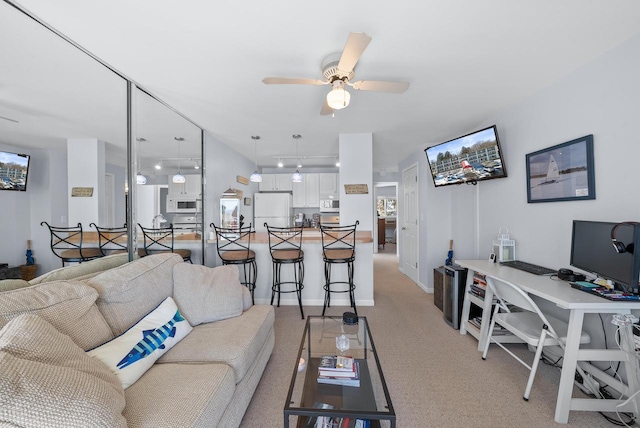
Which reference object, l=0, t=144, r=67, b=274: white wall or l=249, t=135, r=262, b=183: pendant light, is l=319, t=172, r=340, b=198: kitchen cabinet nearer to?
l=249, t=135, r=262, b=183: pendant light

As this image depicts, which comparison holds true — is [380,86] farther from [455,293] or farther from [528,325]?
[455,293]

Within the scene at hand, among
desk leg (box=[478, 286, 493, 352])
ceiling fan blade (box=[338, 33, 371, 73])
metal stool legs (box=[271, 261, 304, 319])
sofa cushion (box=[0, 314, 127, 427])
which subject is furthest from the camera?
metal stool legs (box=[271, 261, 304, 319])

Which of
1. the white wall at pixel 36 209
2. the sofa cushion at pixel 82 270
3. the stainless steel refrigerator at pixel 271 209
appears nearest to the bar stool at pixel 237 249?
the sofa cushion at pixel 82 270

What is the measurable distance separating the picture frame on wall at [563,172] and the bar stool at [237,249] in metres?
3.01

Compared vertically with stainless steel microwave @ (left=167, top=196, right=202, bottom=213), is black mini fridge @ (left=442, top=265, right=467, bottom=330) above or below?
below

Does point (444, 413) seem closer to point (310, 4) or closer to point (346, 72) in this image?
point (346, 72)

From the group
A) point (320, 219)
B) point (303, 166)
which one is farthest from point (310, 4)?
point (320, 219)

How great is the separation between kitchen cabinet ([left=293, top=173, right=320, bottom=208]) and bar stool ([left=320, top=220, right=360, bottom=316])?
9.19 feet

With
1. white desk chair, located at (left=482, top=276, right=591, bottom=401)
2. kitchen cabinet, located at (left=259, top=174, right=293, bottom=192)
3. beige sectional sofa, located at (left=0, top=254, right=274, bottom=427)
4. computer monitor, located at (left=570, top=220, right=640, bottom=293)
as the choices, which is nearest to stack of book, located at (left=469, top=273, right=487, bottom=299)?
white desk chair, located at (left=482, top=276, right=591, bottom=401)

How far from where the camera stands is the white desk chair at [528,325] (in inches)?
67.7

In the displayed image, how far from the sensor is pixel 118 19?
1.52 metres

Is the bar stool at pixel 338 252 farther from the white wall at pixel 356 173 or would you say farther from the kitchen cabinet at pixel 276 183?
the kitchen cabinet at pixel 276 183

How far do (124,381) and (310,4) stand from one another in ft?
6.97

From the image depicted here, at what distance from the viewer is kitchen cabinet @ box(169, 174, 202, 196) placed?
325 cm
